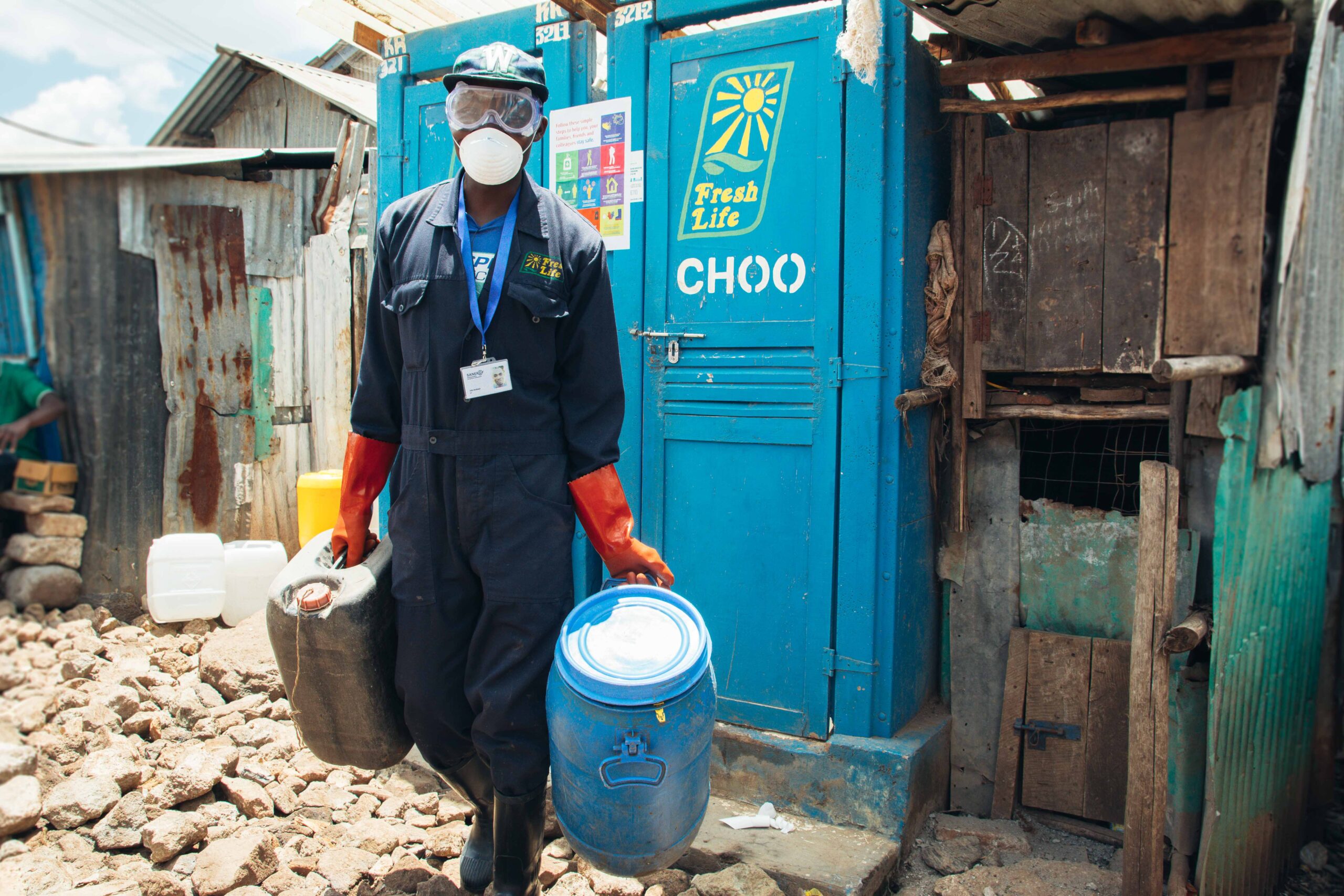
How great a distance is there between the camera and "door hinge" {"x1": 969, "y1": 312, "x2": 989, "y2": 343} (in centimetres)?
341

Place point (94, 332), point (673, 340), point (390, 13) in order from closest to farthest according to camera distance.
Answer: point (94, 332), point (673, 340), point (390, 13)

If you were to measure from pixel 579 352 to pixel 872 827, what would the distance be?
2.04 meters

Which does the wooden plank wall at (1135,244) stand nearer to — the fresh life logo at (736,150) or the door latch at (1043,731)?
the fresh life logo at (736,150)

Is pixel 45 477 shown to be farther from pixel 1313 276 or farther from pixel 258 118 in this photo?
pixel 258 118

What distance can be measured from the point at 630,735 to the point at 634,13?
282 cm

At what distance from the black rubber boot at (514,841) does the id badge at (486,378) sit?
1099 millimetres

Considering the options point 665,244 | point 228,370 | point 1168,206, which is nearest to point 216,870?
point 665,244

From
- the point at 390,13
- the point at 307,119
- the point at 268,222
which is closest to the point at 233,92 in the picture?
the point at 307,119

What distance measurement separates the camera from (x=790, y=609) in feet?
11.2

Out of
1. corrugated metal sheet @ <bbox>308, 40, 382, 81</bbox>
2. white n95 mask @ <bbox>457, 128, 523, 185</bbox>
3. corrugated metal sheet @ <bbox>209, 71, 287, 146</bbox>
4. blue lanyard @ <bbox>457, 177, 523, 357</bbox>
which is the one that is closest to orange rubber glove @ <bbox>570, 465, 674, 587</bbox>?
blue lanyard @ <bbox>457, 177, 523, 357</bbox>

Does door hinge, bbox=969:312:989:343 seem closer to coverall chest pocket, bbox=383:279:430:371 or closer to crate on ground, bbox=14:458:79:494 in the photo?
coverall chest pocket, bbox=383:279:430:371

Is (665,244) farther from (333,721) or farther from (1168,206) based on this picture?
(333,721)

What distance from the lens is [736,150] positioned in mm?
3406

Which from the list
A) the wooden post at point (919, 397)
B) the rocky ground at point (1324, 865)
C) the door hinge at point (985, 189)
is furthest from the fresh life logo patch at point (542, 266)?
the rocky ground at point (1324, 865)
